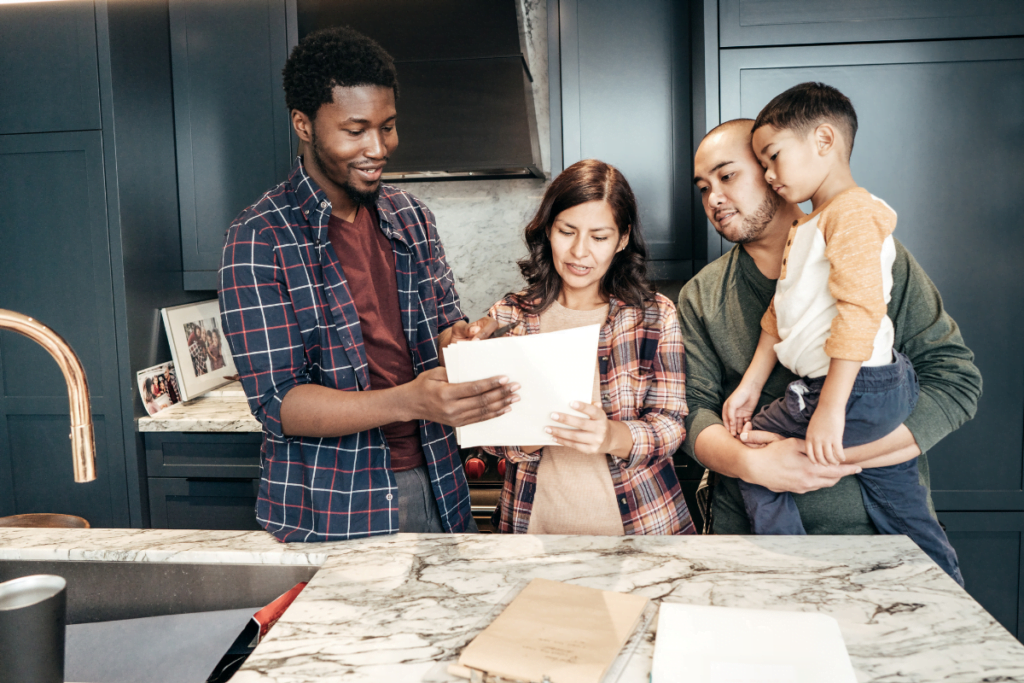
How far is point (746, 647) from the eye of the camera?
2.48 ft

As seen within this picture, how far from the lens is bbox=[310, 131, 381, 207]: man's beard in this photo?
1.25 metres

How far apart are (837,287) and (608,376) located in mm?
482

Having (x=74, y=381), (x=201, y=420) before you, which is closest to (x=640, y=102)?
(x=201, y=420)

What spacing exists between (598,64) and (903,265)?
1423mm

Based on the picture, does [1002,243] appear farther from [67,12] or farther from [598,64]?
[67,12]

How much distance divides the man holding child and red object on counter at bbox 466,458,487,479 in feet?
3.08

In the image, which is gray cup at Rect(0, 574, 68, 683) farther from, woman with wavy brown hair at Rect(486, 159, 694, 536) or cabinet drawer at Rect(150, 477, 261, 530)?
cabinet drawer at Rect(150, 477, 261, 530)

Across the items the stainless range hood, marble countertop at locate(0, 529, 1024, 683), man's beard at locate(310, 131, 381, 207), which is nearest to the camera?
marble countertop at locate(0, 529, 1024, 683)

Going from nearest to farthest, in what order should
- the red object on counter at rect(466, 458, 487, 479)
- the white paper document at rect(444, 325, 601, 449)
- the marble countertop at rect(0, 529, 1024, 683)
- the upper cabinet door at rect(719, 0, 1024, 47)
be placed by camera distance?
1. the marble countertop at rect(0, 529, 1024, 683)
2. the white paper document at rect(444, 325, 601, 449)
3. the upper cabinet door at rect(719, 0, 1024, 47)
4. the red object on counter at rect(466, 458, 487, 479)

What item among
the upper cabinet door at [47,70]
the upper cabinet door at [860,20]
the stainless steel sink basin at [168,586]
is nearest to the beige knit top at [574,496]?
the stainless steel sink basin at [168,586]

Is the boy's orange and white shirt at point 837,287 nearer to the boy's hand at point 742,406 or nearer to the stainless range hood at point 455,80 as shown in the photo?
the boy's hand at point 742,406

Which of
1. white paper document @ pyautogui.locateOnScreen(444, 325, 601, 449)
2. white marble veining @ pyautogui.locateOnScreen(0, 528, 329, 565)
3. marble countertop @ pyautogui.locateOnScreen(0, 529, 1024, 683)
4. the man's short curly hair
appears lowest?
marble countertop @ pyautogui.locateOnScreen(0, 529, 1024, 683)

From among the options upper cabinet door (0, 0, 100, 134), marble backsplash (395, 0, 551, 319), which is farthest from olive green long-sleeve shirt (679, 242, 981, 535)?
upper cabinet door (0, 0, 100, 134)

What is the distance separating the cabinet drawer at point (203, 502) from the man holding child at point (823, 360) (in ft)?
5.40
